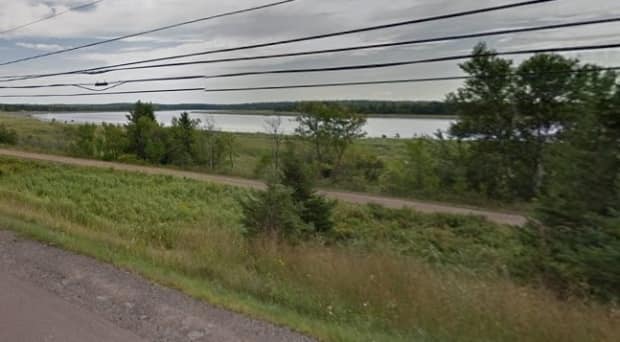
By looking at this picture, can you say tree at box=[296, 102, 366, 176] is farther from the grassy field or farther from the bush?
the bush

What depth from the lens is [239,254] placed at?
8.57 meters

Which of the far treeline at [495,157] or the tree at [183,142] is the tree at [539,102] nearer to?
the far treeline at [495,157]

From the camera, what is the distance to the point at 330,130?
4047 centimetres

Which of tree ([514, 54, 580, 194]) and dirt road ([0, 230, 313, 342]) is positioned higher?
tree ([514, 54, 580, 194])

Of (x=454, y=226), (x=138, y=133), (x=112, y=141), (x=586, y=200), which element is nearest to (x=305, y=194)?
(x=586, y=200)

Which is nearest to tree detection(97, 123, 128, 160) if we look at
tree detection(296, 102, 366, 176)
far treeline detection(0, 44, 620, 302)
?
far treeline detection(0, 44, 620, 302)

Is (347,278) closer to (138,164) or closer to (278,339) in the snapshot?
(278,339)

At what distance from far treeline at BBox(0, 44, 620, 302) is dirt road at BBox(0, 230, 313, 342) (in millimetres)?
4808

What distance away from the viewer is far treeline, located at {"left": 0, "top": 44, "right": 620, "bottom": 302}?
274 inches

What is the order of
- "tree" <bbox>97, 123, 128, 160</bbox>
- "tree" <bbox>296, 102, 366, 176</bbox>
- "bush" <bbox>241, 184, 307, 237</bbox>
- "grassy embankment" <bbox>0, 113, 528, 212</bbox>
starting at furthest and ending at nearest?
"tree" <bbox>97, 123, 128, 160</bbox>
"tree" <bbox>296, 102, 366, 176</bbox>
"grassy embankment" <bbox>0, 113, 528, 212</bbox>
"bush" <bbox>241, 184, 307, 237</bbox>

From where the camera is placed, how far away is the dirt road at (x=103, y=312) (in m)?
4.30

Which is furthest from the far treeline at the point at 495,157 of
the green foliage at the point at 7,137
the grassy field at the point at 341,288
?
the grassy field at the point at 341,288

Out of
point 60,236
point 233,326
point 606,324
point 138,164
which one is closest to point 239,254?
point 60,236

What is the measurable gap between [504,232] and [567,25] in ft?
39.9
